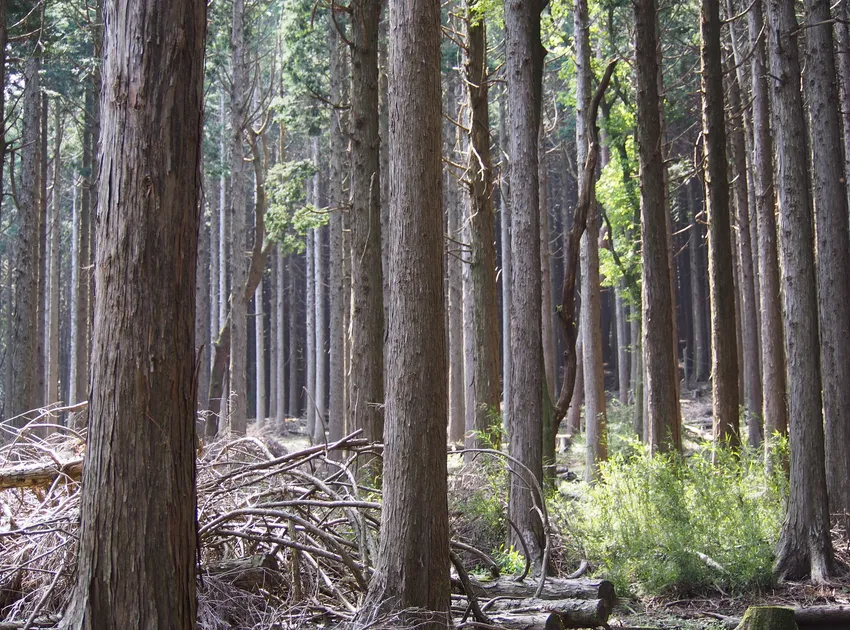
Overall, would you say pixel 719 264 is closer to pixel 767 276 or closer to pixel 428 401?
pixel 767 276

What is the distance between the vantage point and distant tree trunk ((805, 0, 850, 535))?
36.2 feet

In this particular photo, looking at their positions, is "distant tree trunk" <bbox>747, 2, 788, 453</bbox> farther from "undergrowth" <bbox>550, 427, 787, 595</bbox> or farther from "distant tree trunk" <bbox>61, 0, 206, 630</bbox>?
"distant tree trunk" <bbox>61, 0, 206, 630</bbox>

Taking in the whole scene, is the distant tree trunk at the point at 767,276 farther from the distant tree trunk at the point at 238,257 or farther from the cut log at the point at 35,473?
the distant tree trunk at the point at 238,257

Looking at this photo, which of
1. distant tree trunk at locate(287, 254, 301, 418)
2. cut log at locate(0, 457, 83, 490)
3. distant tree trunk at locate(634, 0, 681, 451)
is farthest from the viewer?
distant tree trunk at locate(287, 254, 301, 418)

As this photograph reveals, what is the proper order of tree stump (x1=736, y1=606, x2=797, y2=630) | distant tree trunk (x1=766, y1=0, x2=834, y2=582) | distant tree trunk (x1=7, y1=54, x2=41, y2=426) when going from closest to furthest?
tree stump (x1=736, y1=606, x2=797, y2=630) < distant tree trunk (x1=766, y1=0, x2=834, y2=582) < distant tree trunk (x1=7, y1=54, x2=41, y2=426)

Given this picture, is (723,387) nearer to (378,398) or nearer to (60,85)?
(378,398)

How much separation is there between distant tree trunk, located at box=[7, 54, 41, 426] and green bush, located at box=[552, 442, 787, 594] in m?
10.9

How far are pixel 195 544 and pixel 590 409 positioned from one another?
12068mm

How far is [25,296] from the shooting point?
16547 millimetres

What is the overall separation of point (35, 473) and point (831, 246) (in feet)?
32.8

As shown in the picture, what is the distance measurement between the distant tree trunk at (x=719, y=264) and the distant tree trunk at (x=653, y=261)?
111 cm

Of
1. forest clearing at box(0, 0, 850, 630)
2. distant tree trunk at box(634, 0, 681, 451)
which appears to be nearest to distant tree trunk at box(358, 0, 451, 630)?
forest clearing at box(0, 0, 850, 630)

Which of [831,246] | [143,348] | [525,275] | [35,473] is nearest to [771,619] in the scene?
[525,275]

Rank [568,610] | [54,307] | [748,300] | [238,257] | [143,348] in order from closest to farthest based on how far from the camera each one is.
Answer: [143,348] → [568,610] → [748,300] → [238,257] → [54,307]
